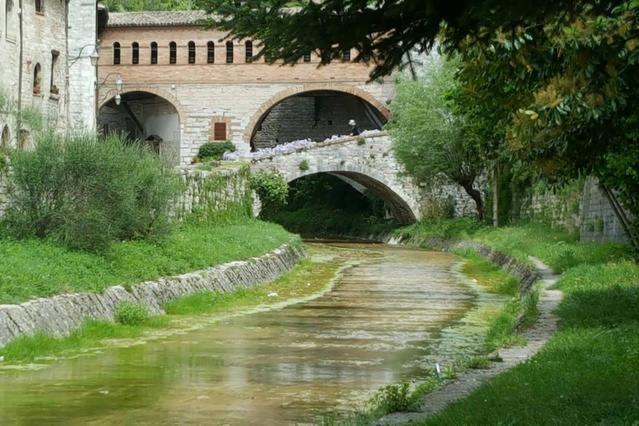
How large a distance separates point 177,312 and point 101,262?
153cm

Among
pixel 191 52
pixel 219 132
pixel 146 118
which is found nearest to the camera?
pixel 191 52

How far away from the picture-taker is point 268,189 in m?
48.2

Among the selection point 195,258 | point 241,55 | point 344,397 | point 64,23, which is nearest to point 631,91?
point 344,397

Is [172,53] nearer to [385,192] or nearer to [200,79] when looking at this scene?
[200,79]

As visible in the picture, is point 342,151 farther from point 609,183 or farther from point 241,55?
point 609,183

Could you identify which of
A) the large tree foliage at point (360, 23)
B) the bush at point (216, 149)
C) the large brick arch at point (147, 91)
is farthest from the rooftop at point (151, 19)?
the large tree foliage at point (360, 23)

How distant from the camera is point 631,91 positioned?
1313 cm

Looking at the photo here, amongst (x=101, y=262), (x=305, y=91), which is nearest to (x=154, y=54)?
(x=305, y=91)

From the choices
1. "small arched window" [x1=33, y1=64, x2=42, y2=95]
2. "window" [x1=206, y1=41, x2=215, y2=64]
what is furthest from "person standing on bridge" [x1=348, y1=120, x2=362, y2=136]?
"small arched window" [x1=33, y1=64, x2=42, y2=95]

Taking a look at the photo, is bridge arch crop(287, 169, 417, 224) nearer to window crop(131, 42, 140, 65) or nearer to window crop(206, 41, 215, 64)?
window crop(206, 41, 215, 64)

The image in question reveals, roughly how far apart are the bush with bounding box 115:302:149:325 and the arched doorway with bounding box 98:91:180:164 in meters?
42.3

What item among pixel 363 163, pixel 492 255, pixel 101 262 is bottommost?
pixel 492 255

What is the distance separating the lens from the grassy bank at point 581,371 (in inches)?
328

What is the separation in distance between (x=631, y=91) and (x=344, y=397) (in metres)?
4.57
